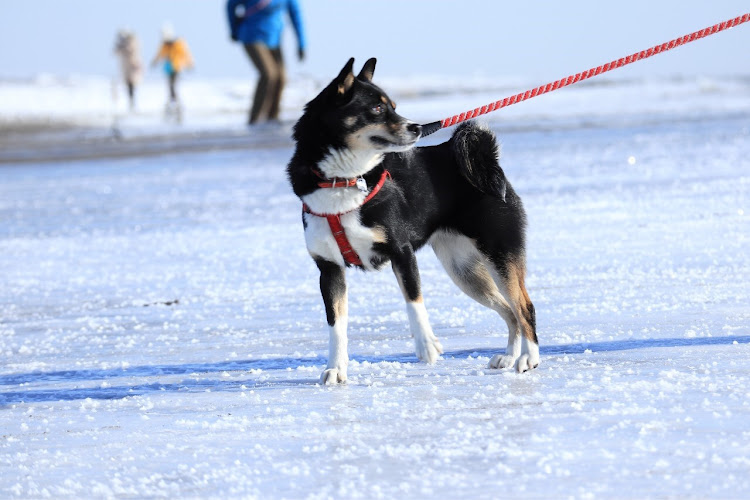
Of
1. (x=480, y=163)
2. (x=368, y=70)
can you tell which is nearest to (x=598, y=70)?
(x=480, y=163)

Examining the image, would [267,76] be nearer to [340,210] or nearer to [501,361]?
[340,210]

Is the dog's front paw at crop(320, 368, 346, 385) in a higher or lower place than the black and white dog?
lower

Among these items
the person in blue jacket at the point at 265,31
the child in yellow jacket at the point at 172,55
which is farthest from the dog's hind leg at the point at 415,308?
the child in yellow jacket at the point at 172,55

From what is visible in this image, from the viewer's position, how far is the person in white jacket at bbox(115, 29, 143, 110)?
91.0 feet

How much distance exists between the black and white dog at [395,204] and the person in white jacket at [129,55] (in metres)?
24.6

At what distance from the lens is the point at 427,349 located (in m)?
3.95

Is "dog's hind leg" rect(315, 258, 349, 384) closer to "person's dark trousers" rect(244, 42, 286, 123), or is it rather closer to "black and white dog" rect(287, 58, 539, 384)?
"black and white dog" rect(287, 58, 539, 384)

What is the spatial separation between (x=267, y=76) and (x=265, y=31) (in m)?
0.74

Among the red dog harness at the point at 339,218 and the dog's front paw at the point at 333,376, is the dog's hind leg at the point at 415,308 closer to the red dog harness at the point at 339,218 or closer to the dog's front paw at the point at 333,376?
the red dog harness at the point at 339,218

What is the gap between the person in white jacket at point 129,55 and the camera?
91.0 ft

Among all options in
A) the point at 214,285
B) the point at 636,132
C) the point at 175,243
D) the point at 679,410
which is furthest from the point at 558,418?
the point at 636,132

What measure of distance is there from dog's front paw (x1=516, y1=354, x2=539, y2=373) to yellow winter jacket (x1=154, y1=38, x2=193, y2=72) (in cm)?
2456

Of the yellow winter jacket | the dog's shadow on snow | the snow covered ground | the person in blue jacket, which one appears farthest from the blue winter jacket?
the dog's shadow on snow

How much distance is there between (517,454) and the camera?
2791 millimetres
